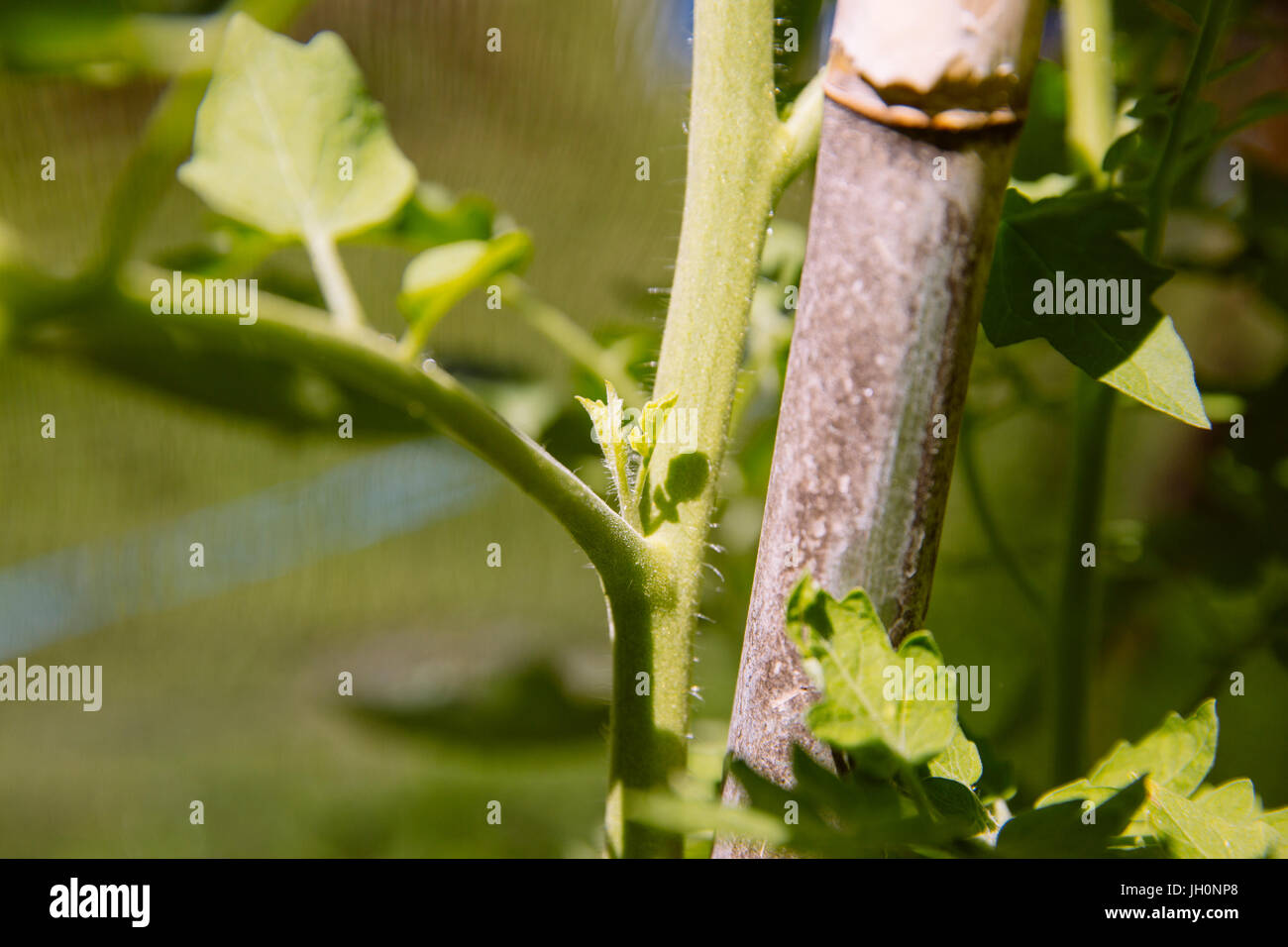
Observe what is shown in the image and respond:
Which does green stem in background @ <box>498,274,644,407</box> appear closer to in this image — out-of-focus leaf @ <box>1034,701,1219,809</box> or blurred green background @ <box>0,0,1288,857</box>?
blurred green background @ <box>0,0,1288,857</box>

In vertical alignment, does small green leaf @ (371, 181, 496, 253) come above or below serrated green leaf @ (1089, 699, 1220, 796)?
above

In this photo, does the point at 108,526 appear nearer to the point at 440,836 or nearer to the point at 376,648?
the point at 376,648

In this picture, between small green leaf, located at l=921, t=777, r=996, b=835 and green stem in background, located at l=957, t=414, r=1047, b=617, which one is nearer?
small green leaf, located at l=921, t=777, r=996, b=835

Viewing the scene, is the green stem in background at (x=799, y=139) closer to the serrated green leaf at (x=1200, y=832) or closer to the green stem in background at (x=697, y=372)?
the green stem in background at (x=697, y=372)

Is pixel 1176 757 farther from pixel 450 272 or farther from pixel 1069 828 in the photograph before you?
pixel 450 272

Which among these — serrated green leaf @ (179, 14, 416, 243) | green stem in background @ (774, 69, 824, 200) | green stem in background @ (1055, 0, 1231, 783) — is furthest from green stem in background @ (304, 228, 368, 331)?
green stem in background @ (1055, 0, 1231, 783)

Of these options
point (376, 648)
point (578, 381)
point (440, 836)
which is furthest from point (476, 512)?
point (578, 381)
